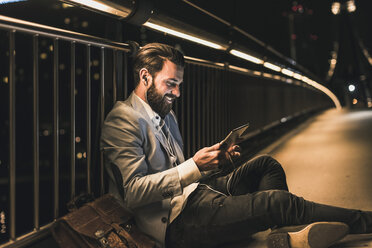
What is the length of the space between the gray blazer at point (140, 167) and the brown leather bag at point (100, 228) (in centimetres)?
9

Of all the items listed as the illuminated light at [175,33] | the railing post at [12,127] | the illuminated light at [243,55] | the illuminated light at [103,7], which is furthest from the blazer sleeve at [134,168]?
the illuminated light at [243,55]

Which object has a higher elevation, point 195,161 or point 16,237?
point 195,161

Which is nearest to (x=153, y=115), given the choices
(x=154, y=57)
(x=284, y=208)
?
(x=154, y=57)

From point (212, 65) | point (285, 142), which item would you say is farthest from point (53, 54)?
point (285, 142)

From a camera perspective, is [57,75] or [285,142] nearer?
[57,75]

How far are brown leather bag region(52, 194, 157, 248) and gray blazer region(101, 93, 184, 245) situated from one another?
0.09m

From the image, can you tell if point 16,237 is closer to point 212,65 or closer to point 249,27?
point 212,65

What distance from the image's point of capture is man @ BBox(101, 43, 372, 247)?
2.18 metres

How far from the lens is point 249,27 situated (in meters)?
9.77

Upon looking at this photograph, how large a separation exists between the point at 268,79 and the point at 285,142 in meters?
1.36

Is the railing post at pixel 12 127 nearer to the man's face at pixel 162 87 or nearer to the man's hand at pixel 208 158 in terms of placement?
the man's face at pixel 162 87

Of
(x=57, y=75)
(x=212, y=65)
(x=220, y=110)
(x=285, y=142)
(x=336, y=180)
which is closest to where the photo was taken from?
(x=57, y=75)

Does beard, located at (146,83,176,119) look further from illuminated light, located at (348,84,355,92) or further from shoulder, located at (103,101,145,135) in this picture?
illuminated light, located at (348,84,355,92)

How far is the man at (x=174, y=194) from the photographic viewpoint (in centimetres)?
218
